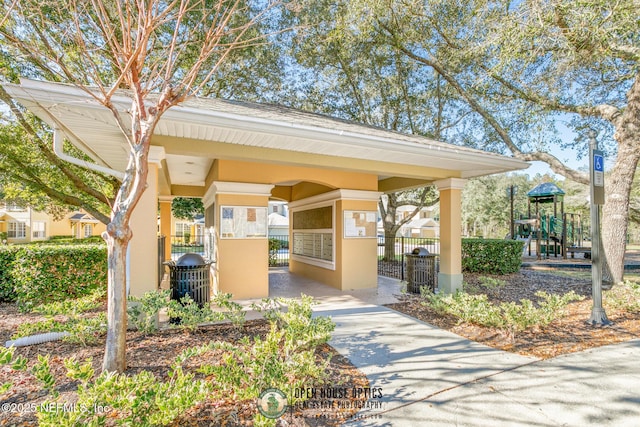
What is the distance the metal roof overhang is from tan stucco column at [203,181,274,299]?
1111 mm

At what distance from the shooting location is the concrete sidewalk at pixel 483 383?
2605mm

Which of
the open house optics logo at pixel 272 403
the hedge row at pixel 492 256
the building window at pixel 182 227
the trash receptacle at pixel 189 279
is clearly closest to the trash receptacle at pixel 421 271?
the hedge row at pixel 492 256

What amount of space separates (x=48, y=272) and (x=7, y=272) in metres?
0.74

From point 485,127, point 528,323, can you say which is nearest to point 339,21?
point 485,127

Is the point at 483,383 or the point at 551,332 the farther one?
the point at 551,332

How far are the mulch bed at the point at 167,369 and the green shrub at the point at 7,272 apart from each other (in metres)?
1.57

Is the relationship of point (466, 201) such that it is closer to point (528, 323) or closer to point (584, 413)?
point (528, 323)

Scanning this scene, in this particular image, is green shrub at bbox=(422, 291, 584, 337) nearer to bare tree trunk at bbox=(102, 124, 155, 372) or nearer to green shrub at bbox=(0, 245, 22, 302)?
bare tree trunk at bbox=(102, 124, 155, 372)

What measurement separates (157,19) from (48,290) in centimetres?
636

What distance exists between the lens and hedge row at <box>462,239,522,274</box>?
10508mm

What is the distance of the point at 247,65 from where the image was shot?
1130 cm

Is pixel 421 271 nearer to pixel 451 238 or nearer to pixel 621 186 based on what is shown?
pixel 451 238

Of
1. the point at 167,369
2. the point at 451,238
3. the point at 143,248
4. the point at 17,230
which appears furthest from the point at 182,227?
the point at 167,369

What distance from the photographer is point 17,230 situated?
26.8 metres
